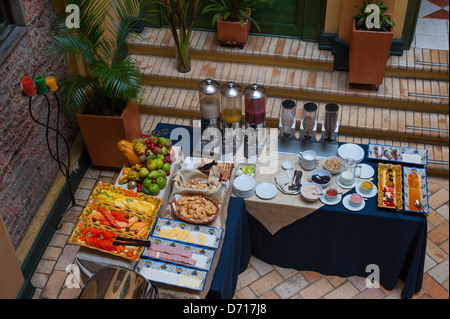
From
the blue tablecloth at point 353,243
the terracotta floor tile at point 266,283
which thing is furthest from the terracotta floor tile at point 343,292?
the terracotta floor tile at point 266,283

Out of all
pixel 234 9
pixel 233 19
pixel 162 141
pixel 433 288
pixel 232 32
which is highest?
pixel 234 9

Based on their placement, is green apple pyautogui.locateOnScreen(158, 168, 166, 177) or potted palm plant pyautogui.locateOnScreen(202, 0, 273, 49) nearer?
green apple pyautogui.locateOnScreen(158, 168, 166, 177)

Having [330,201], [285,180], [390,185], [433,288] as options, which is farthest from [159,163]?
[433,288]

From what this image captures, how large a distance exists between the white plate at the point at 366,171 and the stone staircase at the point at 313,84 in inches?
50.5

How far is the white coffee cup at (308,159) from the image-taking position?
432 cm

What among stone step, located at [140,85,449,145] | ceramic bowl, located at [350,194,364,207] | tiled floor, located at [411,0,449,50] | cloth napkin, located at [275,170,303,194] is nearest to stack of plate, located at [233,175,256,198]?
cloth napkin, located at [275,170,303,194]

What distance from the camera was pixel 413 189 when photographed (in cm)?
418

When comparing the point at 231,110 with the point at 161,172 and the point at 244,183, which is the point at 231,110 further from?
the point at 161,172

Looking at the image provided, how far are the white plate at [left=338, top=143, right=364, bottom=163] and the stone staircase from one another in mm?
1097

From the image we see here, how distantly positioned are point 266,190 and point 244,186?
18cm

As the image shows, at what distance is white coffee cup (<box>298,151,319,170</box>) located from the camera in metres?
→ 4.32

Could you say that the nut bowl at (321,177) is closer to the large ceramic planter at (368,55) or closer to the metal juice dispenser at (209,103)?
the metal juice dispenser at (209,103)

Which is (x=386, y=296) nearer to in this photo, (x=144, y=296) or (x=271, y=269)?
(x=271, y=269)

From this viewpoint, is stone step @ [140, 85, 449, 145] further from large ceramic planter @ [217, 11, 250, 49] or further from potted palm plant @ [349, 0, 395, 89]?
large ceramic planter @ [217, 11, 250, 49]
